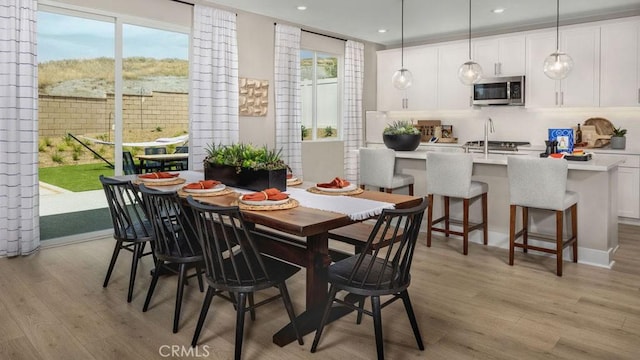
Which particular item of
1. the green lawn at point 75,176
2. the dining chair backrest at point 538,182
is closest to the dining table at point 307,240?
the dining chair backrest at point 538,182

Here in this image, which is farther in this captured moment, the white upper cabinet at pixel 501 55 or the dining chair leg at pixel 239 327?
the white upper cabinet at pixel 501 55

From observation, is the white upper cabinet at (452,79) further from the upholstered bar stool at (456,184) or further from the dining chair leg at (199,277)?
the dining chair leg at (199,277)

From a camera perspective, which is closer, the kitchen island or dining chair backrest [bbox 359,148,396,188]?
the kitchen island

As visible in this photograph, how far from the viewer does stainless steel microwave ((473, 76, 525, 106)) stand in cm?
643

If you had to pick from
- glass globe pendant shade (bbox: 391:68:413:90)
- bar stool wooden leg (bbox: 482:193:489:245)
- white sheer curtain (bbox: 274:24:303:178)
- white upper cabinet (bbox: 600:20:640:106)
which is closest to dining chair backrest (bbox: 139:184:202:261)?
bar stool wooden leg (bbox: 482:193:489:245)

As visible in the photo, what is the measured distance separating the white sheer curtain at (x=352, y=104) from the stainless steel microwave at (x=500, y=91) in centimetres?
183

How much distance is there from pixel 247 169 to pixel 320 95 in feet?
14.4

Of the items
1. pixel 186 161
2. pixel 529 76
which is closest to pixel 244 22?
pixel 186 161

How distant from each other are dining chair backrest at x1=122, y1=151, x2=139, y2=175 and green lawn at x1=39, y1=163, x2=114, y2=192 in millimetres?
139

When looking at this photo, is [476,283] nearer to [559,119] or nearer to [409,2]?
[409,2]

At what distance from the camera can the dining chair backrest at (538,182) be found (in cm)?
379

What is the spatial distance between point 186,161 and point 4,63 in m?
2.13

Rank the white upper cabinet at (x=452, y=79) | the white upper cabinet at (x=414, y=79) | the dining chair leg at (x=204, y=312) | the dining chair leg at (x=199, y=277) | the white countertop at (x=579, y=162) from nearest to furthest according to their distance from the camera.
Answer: the dining chair leg at (x=204, y=312) < the dining chair leg at (x=199, y=277) < the white countertop at (x=579, y=162) < the white upper cabinet at (x=452, y=79) < the white upper cabinet at (x=414, y=79)

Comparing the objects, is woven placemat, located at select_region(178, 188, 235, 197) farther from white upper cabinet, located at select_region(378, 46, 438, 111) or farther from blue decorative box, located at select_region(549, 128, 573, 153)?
white upper cabinet, located at select_region(378, 46, 438, 111)
